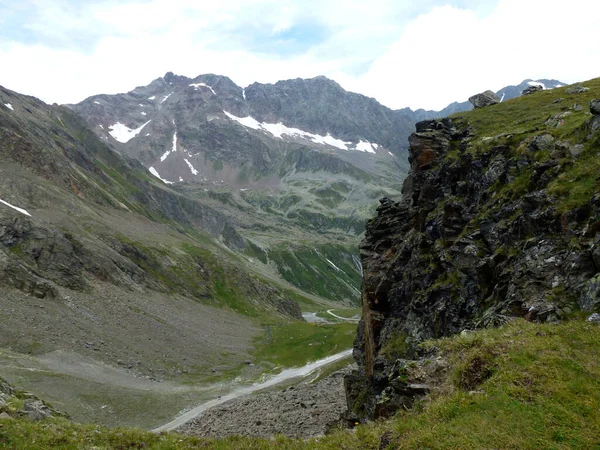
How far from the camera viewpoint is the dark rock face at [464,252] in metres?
21.6

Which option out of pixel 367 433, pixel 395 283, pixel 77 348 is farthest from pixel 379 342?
pixel 77 348

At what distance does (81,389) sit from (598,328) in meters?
60.9

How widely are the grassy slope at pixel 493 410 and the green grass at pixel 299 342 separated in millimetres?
88175

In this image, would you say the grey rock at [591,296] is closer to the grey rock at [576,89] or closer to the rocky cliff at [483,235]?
the rocky cliff at [483,235]

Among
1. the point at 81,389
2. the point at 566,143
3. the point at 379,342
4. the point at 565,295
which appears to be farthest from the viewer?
the point at 81,389

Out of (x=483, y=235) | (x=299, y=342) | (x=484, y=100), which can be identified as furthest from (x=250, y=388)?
(x=484, y=100)

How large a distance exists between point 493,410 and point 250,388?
72.1m

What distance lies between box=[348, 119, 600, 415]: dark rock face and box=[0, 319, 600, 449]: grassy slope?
13.3 feet

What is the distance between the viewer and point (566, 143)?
29406mm

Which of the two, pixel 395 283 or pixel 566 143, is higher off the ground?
pixel 566 143

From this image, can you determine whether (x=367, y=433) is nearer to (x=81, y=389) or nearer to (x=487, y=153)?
(x=487, y=153)

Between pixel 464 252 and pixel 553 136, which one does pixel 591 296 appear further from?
pixel 553 136

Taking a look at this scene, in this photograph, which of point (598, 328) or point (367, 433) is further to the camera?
point (598, 328)

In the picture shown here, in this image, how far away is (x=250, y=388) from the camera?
3115 inches
